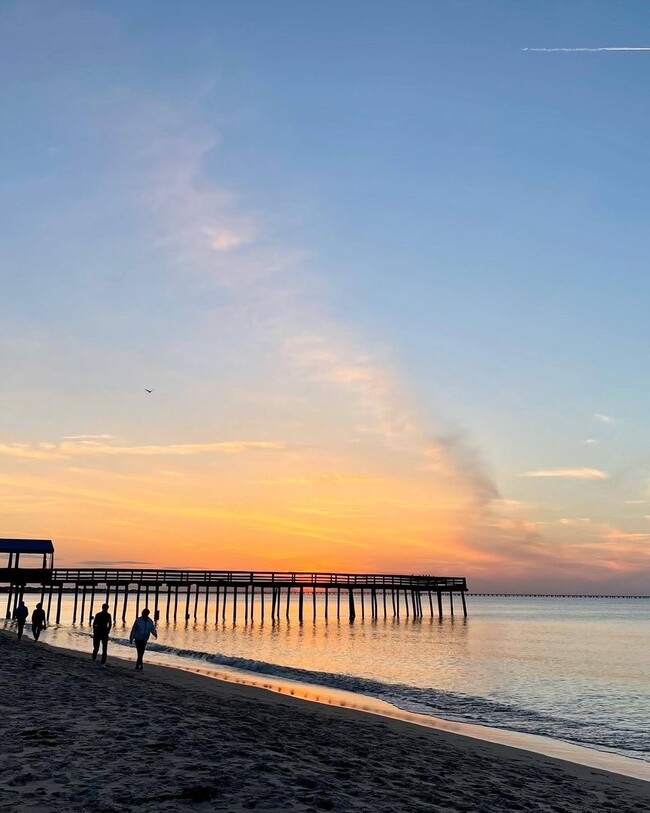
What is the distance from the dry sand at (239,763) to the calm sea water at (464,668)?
693 centimetres

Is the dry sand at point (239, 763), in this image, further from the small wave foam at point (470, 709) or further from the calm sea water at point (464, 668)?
the calm sea water at point (464, 668)

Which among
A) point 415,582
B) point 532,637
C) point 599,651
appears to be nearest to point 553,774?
point 599,651

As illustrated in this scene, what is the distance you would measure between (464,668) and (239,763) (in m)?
31.7

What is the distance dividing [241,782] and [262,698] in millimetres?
12374

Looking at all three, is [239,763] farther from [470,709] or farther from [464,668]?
[464,668]

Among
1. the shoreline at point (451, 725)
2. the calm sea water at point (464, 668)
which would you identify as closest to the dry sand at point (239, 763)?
the shoreline at point (451, 725)

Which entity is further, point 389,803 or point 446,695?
point 446,695

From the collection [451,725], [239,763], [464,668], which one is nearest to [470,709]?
[451,725]

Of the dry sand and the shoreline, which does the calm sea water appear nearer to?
the shoreline

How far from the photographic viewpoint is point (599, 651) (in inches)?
2076

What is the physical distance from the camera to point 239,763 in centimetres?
846

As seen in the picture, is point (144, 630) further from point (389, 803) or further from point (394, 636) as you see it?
point (394, 636)

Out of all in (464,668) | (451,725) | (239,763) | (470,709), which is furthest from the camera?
(464,668)

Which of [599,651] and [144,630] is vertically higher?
[144,630]
